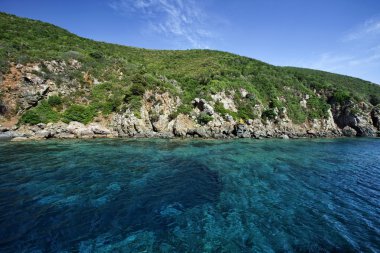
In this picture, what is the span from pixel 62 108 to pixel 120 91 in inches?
443

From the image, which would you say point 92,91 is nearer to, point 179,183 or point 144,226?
point 179,183

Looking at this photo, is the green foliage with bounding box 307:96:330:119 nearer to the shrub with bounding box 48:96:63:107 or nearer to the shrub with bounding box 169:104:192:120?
the shrub with bounding box 169:104:192:120

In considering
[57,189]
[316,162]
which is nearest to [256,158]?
[316,162]

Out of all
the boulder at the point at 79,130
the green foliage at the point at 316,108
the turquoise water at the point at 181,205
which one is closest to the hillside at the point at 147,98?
the boulder at the point at 79,130

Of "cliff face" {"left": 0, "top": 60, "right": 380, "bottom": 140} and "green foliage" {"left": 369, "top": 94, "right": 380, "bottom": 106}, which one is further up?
"green foliage" {"left": 369, "top": 94, "right": 380, "bottom": 106}

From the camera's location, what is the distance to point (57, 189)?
15.1m

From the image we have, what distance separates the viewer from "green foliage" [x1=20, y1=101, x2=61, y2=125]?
36094 millimetres

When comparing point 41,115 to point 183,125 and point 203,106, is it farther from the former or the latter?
point 203,106

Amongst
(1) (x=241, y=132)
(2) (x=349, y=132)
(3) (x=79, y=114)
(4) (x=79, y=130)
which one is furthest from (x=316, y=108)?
(4) (x=79, y=130)

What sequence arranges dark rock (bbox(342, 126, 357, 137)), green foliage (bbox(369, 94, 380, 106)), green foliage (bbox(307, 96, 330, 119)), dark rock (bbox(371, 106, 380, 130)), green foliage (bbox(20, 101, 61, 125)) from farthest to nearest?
1. green foliage (bbox(369, 94, 380, 106))
2. dark rock (bbox(371, 106, 380, 130))
3. green foliage (bbox(307, 96, 330, 119))
4. dark rock (bbox(342, 126, 357, 137))
5. green foliage (bbox(20, 101, 61, 125))

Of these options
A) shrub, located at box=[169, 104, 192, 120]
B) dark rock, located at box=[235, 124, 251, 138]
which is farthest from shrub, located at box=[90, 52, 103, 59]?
dark rock, located at box=[235, 124, 251, 138]

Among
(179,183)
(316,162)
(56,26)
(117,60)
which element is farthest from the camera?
(56,26)

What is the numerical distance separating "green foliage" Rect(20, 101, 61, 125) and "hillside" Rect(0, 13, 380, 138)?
138 mm

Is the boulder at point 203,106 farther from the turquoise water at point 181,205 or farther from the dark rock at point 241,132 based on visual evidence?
the turquoise water at point 181,205
